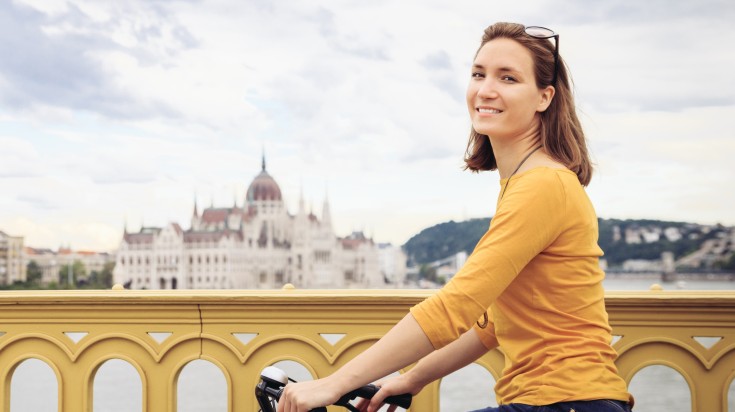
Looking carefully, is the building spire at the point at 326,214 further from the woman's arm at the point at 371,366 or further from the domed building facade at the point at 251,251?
the woman's arm at the point at 371,366

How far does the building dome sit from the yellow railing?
317ft

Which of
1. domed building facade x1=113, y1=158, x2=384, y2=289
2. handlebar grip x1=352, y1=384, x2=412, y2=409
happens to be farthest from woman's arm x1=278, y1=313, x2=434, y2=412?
domed building facade x1=113, y1=158, x2=384, y2=289

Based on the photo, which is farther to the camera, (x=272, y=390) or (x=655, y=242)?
(x=655, y=242)

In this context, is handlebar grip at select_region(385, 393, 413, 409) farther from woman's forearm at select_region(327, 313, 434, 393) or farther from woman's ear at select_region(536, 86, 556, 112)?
woman's ear at select_region(536, 86, 556, 112)

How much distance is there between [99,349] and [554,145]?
1.79 metres

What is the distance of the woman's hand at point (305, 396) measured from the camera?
1.23 meters

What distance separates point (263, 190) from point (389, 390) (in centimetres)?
9925

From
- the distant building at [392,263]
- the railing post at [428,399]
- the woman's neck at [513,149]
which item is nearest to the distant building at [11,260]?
the distant building at [392,263]

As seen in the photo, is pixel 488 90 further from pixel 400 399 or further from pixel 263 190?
pixel 263 190

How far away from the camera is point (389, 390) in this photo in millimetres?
1513

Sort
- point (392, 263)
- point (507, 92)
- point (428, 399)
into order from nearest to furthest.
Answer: point (507, 92) → point (428, 399) → point (392, 263)

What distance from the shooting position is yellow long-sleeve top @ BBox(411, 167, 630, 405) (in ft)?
4.14

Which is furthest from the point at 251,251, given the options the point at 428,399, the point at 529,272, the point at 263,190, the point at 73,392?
the point at 529,272

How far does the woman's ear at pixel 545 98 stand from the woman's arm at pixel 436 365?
47 centimetres
